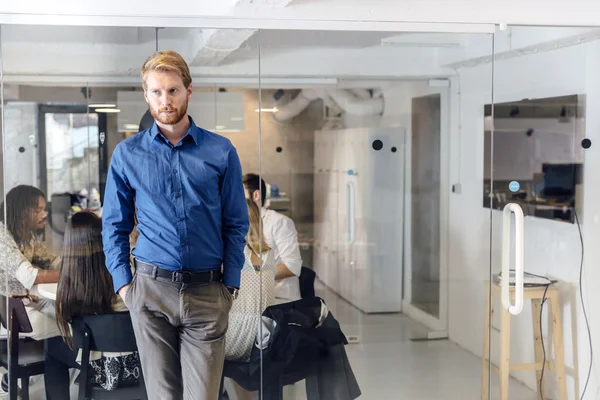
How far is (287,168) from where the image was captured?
3.55 m

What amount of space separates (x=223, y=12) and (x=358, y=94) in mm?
733

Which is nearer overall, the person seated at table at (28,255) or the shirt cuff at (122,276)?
the shirt cuff at (122,276)

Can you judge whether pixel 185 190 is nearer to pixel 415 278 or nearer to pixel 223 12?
pixel 223 12

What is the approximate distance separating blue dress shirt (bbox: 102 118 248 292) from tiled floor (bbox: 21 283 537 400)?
83 cm

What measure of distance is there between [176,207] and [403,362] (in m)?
1.55

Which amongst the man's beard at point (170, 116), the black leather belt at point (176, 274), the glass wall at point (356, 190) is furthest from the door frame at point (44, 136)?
the black leather belt at point (176, 274)

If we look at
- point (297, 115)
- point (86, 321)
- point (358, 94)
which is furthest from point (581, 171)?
point (86, 321)

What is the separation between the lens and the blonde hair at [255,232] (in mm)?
3520

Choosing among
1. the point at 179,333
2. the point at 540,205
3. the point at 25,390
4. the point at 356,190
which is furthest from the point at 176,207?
the point at 540,205

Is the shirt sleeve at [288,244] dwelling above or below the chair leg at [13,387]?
above

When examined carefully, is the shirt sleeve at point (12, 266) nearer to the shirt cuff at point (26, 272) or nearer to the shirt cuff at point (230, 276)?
the shirt cuff at point (26, 272)

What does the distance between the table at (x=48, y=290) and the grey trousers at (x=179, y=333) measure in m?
0.63

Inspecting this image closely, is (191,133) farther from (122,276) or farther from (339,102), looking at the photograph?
(339,102)

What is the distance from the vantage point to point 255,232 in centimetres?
354
